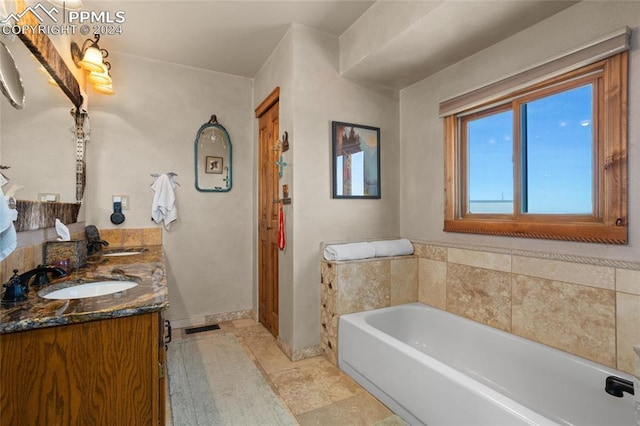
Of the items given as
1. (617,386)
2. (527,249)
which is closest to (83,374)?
(617,386)

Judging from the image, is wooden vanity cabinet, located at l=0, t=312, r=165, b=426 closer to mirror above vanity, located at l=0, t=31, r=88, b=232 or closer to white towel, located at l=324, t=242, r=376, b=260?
mirror above vanity, located at l=0, t=31, r=88, b=232

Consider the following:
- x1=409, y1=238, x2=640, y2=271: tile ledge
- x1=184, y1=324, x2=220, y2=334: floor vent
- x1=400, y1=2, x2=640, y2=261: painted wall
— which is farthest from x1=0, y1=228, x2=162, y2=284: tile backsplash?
x1=409, y1=238, x2=640, y2=271: tile ledge

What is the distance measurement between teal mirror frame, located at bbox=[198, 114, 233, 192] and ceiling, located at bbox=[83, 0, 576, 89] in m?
0.68

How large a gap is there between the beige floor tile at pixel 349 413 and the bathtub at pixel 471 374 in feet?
0.25

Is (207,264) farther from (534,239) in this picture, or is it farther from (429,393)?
(534,239)

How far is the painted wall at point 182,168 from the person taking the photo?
9.69 feet

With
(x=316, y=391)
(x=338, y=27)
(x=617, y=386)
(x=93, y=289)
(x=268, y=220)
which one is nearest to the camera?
(x=617, y=386)

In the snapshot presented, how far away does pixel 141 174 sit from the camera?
121 inches

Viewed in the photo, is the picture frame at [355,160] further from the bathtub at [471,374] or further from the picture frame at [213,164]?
the picture frame at [213,164]

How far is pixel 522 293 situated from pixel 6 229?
2506 mm

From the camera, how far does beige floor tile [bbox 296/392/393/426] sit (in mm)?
1818

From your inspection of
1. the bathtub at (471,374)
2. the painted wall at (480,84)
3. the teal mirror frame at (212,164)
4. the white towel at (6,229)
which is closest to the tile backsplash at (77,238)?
the white towel at (6,229)

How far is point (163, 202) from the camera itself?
3.07m

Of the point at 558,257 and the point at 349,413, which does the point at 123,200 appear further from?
the point at 558,257
